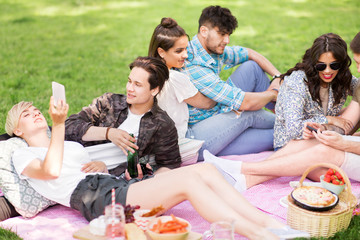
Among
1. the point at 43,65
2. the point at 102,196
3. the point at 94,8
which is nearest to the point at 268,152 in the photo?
the point at 102,196

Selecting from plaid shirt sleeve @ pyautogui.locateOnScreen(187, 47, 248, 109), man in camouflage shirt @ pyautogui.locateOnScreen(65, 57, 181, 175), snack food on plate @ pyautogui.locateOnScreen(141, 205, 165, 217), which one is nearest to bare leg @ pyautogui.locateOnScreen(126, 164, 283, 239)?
snack food on plate @ pyautogui.locateOnScreen(141, 205, 165, 217)

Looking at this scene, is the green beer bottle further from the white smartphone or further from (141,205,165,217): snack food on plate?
the white smartphone

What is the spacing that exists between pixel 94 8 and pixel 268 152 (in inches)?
413

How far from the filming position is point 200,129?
17.7 feet

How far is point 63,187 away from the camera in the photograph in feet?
13.4

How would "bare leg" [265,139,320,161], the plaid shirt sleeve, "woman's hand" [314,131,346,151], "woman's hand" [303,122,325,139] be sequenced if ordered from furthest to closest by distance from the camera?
1. the plaid shirt sleeve
2. "bare leg" [265,139,320,161]
3. "woman's hand" [303,122,325,139]
4. "woman's hand" [314,131,346,151]

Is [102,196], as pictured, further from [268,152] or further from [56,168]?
[268,152]

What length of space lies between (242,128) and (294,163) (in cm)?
103

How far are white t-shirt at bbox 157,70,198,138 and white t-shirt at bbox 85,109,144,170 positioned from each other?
1.20 feet

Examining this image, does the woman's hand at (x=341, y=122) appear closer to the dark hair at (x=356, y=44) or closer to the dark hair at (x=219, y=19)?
the dark hair at (x=356, y=44)

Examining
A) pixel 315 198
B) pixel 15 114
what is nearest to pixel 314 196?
pixel 315 198

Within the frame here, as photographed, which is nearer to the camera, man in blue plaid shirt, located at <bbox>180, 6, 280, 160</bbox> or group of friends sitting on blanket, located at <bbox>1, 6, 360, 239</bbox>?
group of friends sitting on blanket, located at <bbox>1, 6, 360, 239</bbox>

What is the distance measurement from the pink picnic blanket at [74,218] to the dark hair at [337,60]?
101cm

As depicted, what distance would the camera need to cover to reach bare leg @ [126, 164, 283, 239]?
11.8 ft
